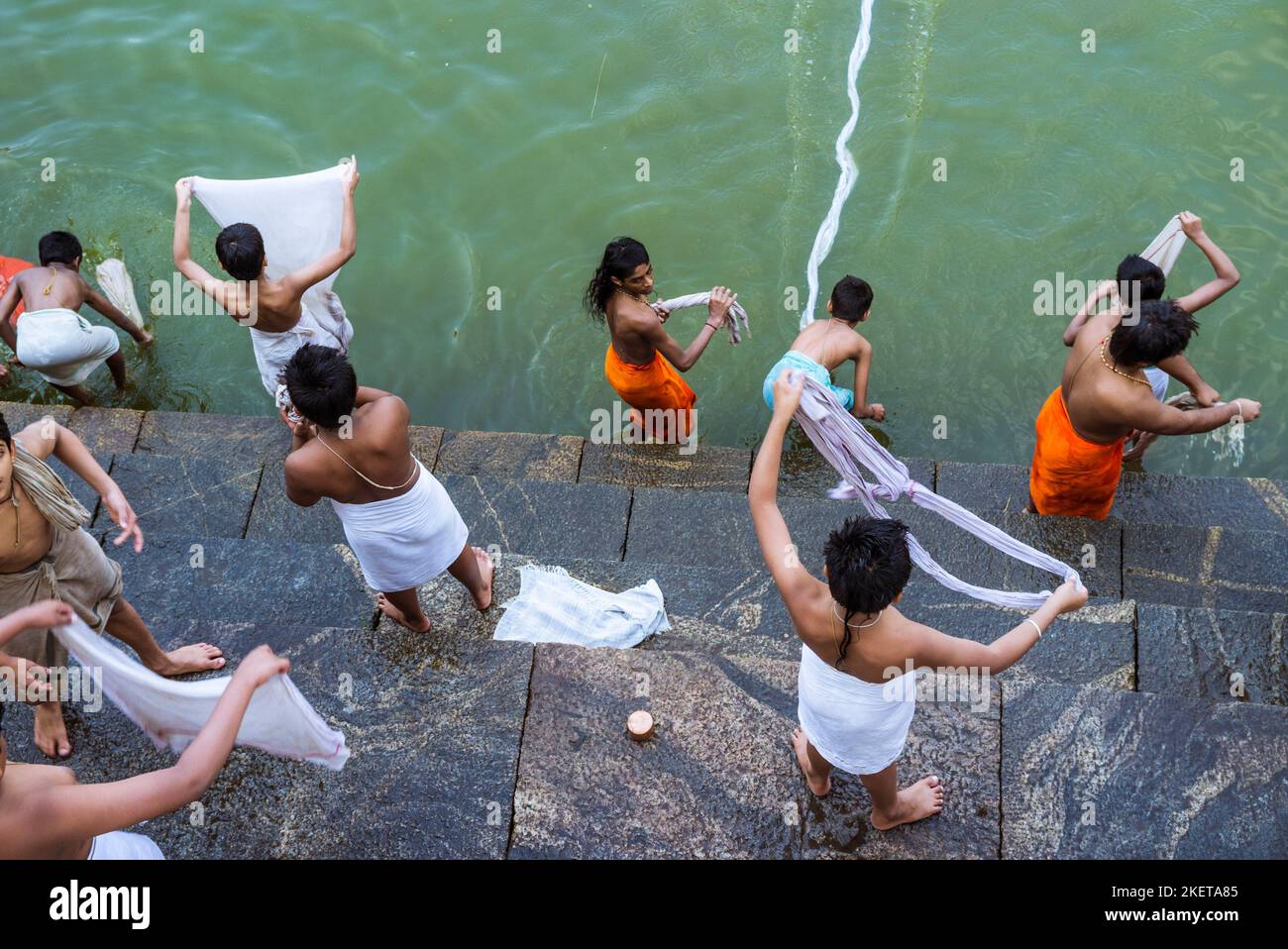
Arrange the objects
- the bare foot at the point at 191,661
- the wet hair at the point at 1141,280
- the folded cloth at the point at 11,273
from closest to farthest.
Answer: the bare foot at the point at 191,661
the wet hair at the point at 1141,280
the folded cloth at the point at 11,273

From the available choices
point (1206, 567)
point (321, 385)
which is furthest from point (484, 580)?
point (1206, 567)

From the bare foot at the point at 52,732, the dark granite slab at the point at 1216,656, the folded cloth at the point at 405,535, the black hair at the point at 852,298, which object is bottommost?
the bare foot at the point at 52,732

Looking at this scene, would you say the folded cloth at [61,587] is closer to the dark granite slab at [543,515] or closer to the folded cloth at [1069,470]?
the dark granite slab at [543,515]

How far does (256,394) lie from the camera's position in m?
7.37

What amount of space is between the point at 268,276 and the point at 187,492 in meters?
1.11

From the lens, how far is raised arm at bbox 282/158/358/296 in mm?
4965

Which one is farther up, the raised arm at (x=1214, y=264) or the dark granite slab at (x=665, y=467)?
the raised arm at (x=1214, y=264)

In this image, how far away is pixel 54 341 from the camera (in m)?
6.04

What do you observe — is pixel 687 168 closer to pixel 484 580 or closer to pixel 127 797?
pixel 484 580

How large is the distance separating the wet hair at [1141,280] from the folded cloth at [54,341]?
5.29m

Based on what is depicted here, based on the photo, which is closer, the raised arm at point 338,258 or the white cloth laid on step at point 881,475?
the white cloth laid on step at point 881,475

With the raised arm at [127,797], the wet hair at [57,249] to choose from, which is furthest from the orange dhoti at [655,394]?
the raised arm at [127,797]

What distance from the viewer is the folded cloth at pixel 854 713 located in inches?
127

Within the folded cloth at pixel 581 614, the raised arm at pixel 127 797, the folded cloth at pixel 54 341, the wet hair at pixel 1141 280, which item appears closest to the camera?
the raised arm at pixel 127 797
